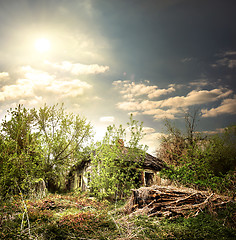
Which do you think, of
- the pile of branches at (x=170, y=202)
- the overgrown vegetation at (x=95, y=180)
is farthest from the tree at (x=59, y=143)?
the pile of branches at (x=170, y=202)

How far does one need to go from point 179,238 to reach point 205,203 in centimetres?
279

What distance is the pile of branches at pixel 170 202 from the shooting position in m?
7.44

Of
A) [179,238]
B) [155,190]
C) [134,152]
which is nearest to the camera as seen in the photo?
[179,238]

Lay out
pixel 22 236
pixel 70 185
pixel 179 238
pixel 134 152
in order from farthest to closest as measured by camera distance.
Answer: pixel 70 185 < pixel 134 152 < pixel 179 238 < pixel 22 236

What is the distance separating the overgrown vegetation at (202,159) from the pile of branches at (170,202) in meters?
1.26

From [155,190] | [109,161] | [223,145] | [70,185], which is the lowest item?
[70,185]

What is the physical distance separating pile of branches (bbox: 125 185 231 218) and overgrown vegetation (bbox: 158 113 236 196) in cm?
126

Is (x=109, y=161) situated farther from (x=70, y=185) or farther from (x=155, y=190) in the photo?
(x=70, y=185)

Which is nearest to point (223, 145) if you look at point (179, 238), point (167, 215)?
point (167, 215)

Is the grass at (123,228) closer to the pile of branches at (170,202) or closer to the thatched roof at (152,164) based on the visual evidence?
the pile of branches at (170,202)

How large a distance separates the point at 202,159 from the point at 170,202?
5.92m

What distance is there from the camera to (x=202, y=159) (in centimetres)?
1254

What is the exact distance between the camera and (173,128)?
20875mm

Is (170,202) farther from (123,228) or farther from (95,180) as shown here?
(95,180)
